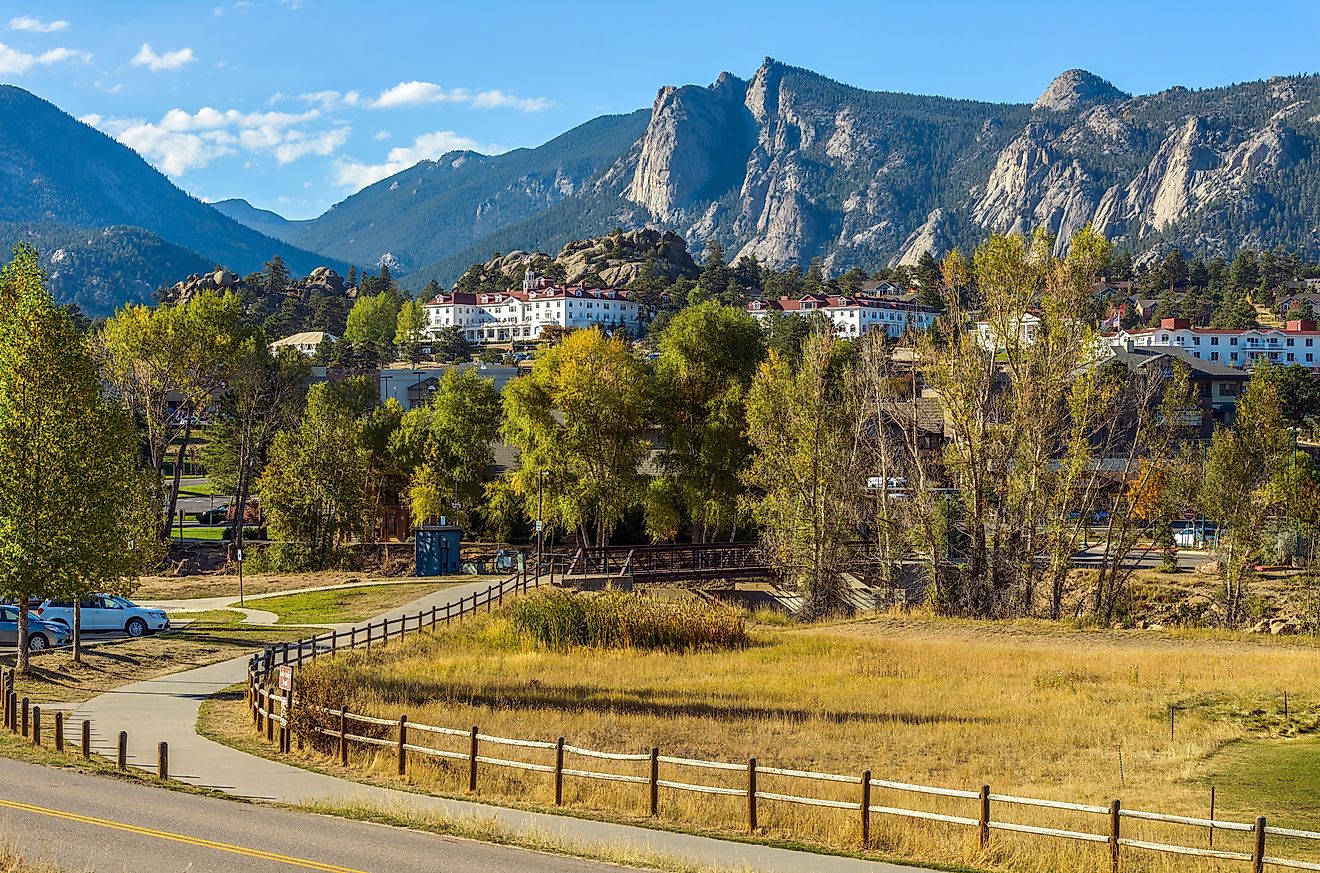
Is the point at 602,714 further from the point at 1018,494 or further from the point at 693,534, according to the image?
the point at 693,534

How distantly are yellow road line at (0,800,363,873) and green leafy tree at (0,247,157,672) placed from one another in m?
16.1

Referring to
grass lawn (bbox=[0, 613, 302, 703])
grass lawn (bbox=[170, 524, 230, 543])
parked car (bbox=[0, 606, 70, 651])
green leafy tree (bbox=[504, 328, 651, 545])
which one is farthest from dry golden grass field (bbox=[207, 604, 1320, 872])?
grass lawn (bbox=[170, 524, 230, 543])

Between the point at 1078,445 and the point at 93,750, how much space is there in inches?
1533

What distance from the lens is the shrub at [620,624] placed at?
46188 millimetres

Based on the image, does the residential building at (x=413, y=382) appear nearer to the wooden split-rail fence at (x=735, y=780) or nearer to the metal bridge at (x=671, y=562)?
the metal bridge at (x=671, y=562)

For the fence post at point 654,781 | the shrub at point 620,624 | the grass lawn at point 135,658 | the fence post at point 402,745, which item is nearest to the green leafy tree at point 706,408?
the shrub at point 620,624

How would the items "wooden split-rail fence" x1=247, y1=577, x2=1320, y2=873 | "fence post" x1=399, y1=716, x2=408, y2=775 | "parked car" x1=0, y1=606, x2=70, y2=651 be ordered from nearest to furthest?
"wooden split-rail fence" x1=247, y1=577, x2=1320, y2=873, "fence post" x1=399, y1=716, x2=408, y2=775, "parked car" x1=0, y1=606, x2=70, y2=651

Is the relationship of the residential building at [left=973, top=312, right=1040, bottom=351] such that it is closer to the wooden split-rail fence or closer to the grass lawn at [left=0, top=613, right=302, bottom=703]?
the grass lawn at [left=0, top=613, right=302, bottom=703]

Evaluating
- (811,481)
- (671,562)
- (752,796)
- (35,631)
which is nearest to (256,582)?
(671,562)

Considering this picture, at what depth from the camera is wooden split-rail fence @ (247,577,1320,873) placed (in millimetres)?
17672

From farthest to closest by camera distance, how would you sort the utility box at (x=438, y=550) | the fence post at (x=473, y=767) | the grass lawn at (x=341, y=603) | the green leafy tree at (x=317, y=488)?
the green leafy tree at (x=317, y=488) → the utility box at (x=438, y=550) → the grass lawn at (x=341, y=603) → the fence post at (x=473, y=767)

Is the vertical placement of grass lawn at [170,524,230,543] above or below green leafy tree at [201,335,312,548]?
below

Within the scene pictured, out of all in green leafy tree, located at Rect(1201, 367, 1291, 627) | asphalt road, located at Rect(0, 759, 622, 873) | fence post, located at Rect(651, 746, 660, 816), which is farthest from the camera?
green leafy tree, located at Rect(1201, 367, 1291, 627)

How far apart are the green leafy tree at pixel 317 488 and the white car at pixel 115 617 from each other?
2603cm
